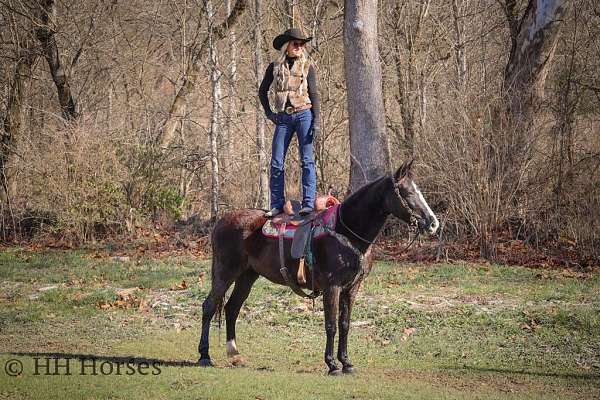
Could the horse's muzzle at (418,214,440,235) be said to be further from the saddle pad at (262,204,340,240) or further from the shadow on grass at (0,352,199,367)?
the shadow on grass at (0,352,199,367)

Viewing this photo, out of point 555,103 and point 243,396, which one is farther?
point 555,103

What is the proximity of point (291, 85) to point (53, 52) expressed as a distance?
16.3 meters

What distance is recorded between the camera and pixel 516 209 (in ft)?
58.8

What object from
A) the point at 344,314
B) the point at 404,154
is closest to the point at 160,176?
the point at 404,154

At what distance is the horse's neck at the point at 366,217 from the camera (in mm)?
8805

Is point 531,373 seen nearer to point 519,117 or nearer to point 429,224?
point 429,224

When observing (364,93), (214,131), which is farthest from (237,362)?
(214,131)

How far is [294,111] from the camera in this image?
993 centimetres

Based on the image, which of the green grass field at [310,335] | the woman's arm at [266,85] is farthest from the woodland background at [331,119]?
the woman's arm at [266,85]

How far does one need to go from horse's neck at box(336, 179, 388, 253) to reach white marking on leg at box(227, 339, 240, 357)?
90.1 inches

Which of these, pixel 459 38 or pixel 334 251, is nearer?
pixel 334 251

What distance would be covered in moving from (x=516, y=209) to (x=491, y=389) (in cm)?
980

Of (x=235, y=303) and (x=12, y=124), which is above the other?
(x=12, y=124)

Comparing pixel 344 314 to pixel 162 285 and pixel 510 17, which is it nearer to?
pixel 162 285
